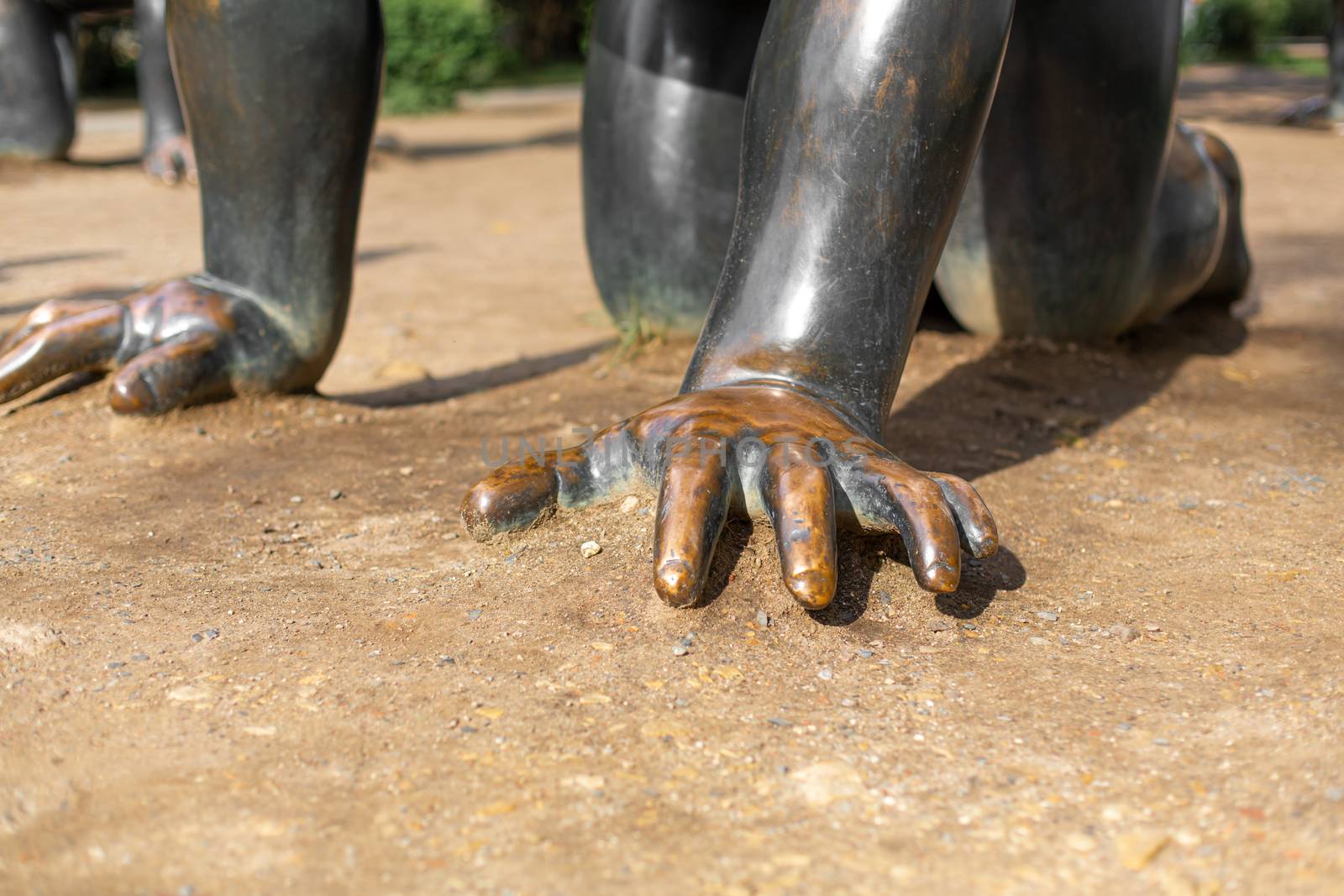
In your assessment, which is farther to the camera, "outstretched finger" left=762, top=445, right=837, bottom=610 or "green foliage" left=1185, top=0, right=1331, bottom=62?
"green foliage" left=1185, top=0, right=1331, bottom=62

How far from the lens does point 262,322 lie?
2.17 metres

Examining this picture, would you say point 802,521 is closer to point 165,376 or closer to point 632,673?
point 632,673

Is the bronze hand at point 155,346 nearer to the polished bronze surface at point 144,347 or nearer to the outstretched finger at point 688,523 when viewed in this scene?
the polished bronze surface at point 144,347

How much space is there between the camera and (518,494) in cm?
155

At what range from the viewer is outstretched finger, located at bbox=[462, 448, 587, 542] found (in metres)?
1.54

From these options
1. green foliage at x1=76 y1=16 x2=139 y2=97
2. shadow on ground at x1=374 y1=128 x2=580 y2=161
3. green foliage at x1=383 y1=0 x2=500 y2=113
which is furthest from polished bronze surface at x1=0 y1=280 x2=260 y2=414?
green foliage at x1=76 y1=16 x2=139 y2=97

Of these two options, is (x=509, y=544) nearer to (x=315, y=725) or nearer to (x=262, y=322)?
(x=315, y=725)

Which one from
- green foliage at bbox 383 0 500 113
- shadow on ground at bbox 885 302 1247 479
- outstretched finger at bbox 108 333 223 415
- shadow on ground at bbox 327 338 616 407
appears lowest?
green foliage at bbox 383 0 500 113

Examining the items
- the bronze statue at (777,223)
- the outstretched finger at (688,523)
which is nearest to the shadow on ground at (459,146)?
the bronze statue at (777,223)

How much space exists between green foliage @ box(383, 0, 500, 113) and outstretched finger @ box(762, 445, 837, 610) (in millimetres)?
9152

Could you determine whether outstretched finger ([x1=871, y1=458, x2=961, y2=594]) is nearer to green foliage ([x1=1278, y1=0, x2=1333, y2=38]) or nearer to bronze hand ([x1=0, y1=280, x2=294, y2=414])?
bronze hand ([x1=0, y1=280, x2=294, y2=414])

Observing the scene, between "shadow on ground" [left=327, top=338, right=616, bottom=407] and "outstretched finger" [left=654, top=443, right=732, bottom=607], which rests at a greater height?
"outstretched finger" [left=654, top=443, right=732, bottom=607]

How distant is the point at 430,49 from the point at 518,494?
919 cm

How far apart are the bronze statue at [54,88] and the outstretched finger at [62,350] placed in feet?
14.1
